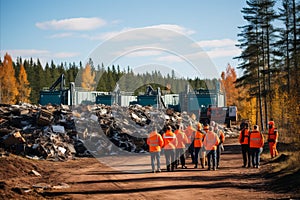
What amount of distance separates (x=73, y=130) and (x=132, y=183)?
11.5 m

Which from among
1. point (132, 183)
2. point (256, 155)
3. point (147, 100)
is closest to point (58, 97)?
point (147, 100)

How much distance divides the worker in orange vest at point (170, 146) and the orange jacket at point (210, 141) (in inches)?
50.9

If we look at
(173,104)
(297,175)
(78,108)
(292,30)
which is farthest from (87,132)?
(173,104)

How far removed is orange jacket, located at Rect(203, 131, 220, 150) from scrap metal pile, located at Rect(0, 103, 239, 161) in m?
8.01

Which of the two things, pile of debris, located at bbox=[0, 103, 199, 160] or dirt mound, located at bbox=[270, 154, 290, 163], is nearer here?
dirt mound, located at bbox=[270, 154, 290, 163]

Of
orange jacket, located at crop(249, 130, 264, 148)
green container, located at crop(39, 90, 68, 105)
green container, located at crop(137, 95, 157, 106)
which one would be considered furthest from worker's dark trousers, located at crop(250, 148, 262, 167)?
green container, located at crop(39, 90, 68, 105)

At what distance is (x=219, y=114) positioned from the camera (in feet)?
139

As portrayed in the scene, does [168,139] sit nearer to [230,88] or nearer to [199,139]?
[199,139]

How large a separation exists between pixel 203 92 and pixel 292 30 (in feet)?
61.9

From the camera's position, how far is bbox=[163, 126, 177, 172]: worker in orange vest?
16250 millimetres

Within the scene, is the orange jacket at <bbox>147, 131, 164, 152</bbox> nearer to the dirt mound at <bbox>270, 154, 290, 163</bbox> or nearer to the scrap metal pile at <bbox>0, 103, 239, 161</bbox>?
the dirt mound at <bbox>270, 154, 290, 163</bbox>

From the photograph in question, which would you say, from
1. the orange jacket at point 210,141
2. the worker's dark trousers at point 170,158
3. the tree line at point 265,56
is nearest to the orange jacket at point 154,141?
the worker's dark trousers at point 170,158

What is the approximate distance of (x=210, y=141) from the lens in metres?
16.6

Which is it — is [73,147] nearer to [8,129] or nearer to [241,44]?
[8,129]
